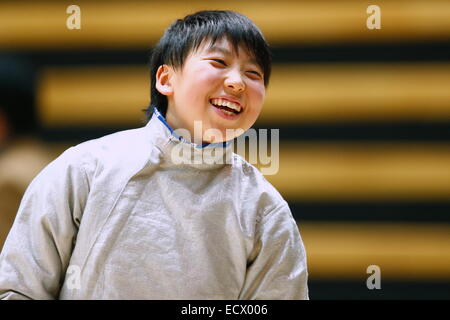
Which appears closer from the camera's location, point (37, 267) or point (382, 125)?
point (37, 267)

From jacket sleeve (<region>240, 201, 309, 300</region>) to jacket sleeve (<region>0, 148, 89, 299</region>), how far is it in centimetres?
42

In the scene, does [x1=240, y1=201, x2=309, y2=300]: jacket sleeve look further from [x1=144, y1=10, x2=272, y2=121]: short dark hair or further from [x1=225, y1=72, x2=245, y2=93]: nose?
[x1=144, y1=10, x2=272, y2=121]: short dark hair

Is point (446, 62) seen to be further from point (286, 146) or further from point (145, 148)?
point (145, 148)

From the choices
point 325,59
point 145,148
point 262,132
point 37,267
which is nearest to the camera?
point 37,267

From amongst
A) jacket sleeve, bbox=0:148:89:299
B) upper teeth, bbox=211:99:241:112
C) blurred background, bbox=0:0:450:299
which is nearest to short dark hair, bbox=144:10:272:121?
upper teeth, bbox=211:99:241:112

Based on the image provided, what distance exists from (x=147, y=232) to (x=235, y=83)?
1.32ft

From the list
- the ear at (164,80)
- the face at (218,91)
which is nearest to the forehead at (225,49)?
the face at (218,91)

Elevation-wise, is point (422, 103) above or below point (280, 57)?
below

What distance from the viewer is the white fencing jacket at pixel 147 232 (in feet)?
4.25

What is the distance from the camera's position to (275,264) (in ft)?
4.50

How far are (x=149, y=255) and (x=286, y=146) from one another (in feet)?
5.81

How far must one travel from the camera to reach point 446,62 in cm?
292

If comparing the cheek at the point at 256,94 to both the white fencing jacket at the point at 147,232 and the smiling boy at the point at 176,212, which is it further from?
the white fencing jacket at the point at 147,232
